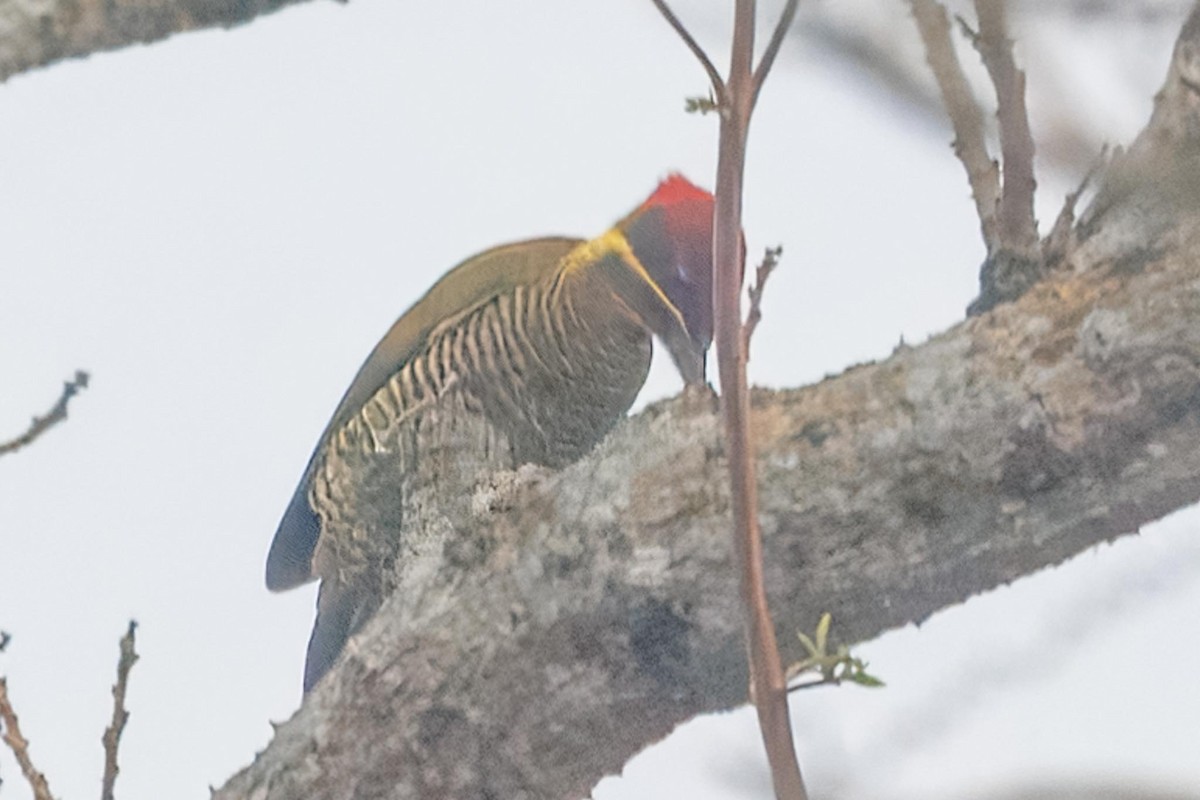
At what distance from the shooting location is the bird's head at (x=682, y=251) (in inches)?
116

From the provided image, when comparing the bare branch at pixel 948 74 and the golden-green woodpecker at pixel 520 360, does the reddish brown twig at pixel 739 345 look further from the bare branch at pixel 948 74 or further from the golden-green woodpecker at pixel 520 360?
the golden-green woodpecker at pixel 520 360

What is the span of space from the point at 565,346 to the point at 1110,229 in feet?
5.24

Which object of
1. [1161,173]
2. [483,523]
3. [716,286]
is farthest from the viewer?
[483,523]

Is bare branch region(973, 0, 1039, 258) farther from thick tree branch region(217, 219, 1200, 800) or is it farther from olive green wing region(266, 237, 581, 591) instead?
olive green wing region(266, 237, 581, 591)

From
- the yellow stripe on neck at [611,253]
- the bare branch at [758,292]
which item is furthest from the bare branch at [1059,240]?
the yellow stripe on neck at [611,253]

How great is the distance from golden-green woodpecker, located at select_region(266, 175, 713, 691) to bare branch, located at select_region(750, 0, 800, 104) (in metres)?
1.77

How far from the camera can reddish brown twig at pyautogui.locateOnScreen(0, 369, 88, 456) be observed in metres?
2.50

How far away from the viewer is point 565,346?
327cm

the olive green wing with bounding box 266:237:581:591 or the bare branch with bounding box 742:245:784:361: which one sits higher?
the olive green wing with bounding box 266:237:581:591

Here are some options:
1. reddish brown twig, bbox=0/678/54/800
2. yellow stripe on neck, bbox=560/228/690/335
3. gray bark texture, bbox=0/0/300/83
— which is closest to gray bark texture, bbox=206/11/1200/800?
reddish brown twig, bbox=0/678/54/800

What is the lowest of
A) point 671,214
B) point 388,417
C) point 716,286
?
point 716,286

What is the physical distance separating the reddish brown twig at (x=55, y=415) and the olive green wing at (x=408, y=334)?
904 millimetres

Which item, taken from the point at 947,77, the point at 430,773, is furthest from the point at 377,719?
the point at 947,77

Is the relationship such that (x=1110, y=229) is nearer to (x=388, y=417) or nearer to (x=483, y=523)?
(x=483, y=523)
